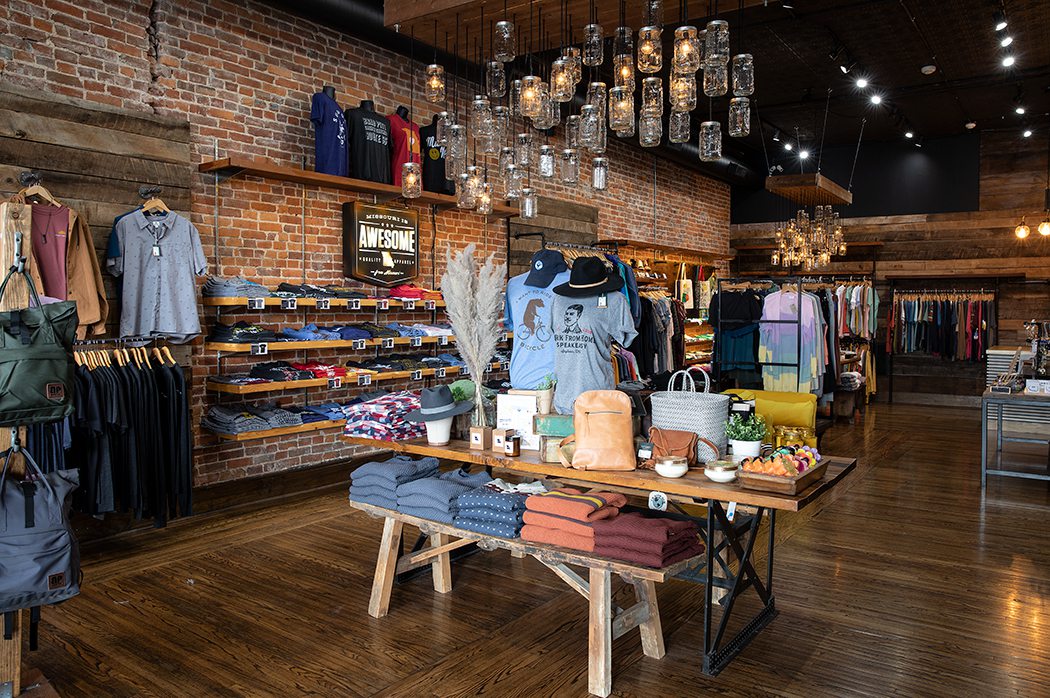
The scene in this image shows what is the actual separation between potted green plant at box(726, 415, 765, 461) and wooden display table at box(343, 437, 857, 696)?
181 mm

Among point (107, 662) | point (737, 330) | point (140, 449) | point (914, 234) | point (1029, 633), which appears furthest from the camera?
point (914, 234)

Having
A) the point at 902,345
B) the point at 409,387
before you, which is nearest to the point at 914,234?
the point at 902,345

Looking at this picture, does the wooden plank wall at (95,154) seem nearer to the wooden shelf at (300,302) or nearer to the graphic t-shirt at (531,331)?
the wooden shelf at (300,302)

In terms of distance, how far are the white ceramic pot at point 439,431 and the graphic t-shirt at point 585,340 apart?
715 mm

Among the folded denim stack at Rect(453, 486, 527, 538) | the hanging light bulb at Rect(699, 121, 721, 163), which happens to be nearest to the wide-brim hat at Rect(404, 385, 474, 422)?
the folded denim stack at Rect(453, 486, 527, 538)

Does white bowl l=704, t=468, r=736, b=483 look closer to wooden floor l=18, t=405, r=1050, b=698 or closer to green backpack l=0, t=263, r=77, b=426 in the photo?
wooden floor l=18, t=405, r=1050, b=698

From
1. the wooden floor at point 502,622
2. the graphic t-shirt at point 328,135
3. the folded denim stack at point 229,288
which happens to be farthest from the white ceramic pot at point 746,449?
the graphic t-shirt at point 328,135

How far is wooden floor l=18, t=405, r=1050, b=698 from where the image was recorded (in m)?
2.95

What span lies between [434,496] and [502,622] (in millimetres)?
703

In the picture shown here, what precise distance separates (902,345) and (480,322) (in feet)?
35.1

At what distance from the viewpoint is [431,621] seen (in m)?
3.51

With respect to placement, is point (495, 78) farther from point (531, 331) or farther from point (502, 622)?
point (502, 622)

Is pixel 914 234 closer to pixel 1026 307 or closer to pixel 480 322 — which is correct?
pixel 1026 307

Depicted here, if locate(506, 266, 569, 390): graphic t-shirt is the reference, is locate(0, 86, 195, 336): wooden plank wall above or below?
above
